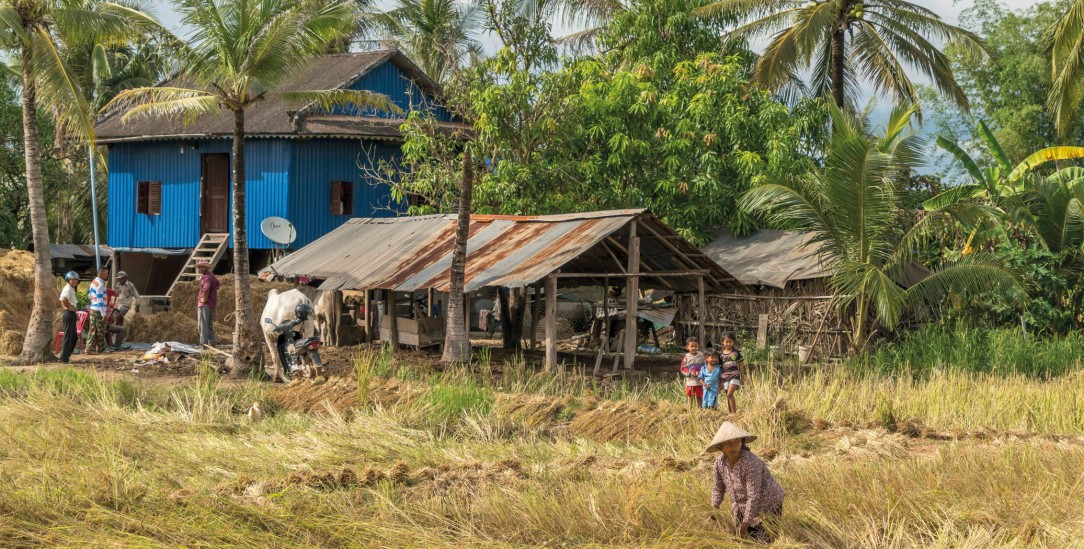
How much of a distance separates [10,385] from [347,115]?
1450cm

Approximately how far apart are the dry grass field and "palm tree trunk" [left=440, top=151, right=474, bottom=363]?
2184 mm

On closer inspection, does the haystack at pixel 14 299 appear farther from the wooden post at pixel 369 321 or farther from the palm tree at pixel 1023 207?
the palm tree at pixel 1023 207

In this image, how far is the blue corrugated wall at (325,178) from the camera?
25266mm

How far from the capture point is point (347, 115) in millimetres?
25703

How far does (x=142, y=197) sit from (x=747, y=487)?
23988mm

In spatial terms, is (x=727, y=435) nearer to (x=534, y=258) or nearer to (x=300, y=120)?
(x=534, y=258)

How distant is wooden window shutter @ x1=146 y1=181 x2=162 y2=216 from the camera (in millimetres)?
26938

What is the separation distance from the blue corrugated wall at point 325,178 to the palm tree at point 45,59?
30.3ft

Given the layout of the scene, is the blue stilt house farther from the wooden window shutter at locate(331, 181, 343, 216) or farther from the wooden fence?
the wooden fence

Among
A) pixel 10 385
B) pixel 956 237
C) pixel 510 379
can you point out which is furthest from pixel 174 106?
pixel 956 237

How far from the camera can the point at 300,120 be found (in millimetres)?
24672

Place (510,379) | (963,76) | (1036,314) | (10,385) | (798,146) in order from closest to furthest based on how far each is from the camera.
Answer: (10,385) → (510,379) → (1036,314) → (798,146) → (963,76)

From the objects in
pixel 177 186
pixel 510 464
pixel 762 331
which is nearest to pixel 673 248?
pixel 762 331

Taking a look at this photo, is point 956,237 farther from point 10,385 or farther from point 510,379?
point 10,385
